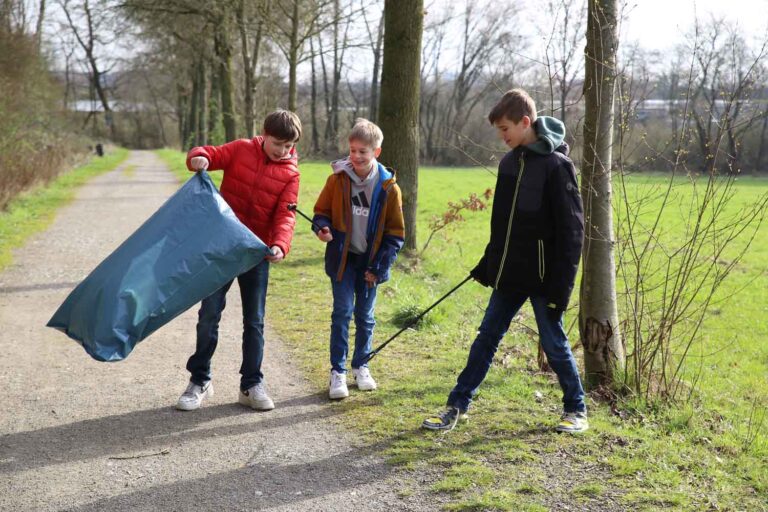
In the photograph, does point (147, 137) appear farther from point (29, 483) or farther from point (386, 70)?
point (29, 483)

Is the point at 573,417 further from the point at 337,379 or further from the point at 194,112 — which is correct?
the point at 194,112

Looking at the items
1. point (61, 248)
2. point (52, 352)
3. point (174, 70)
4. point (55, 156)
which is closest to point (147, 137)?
point (174, 70)

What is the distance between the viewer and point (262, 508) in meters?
3.46

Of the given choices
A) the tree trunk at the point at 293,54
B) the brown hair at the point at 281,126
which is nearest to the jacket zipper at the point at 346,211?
the brown hair at the point at 281,126

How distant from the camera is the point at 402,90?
9867 mm

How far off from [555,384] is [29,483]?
11.3 feet

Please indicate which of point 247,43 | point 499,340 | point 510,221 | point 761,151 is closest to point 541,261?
point 510,221

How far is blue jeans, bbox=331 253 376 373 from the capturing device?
4957mm

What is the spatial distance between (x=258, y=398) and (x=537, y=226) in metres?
2.03

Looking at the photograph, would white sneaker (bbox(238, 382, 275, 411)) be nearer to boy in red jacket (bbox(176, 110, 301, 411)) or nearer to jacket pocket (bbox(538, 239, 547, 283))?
A: boy in red jacket (bbox(176, 110, 301, 411))

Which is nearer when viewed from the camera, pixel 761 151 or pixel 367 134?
pixel 367 134

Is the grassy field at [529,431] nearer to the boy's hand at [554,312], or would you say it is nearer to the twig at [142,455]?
the boy's hand at [554,312]

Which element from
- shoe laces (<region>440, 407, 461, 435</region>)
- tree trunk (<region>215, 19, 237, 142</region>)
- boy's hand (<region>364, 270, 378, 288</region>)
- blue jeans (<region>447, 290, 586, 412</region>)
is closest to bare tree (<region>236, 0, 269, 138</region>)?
tree trunk (<region>215, 19, 237, 142</region>)

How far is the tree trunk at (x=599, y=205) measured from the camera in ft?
16.2
